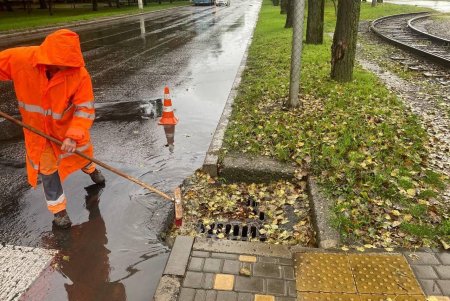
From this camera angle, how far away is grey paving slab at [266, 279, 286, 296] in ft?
9.68

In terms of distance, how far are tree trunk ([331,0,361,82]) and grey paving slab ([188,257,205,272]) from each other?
6311 mm

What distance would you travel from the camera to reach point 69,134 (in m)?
3.52

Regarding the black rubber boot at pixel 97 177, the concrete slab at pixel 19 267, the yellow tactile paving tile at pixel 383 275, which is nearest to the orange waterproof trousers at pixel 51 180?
the concrete slab at pixel 19 267

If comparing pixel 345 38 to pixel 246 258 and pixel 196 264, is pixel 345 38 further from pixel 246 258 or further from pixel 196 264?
pixel 196 264

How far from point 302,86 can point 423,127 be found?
113 inches

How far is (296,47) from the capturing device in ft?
21.2

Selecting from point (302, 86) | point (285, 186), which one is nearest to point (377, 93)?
point (302, 86)

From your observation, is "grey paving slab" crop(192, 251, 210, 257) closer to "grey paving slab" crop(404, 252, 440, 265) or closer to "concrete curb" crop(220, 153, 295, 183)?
"concrete curb" crop(220, 153, 295, 183)

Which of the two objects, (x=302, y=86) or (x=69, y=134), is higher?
(x=69, y=134)

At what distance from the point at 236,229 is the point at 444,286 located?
6.38 ft

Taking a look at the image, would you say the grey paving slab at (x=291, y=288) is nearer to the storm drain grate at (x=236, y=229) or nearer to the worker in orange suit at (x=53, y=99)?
the storm drain grate at (x=236, y=229)

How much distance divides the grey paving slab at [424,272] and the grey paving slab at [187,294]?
185 centimetres

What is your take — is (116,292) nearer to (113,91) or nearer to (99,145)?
(99,145)

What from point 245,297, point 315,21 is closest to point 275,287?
point 245,297
